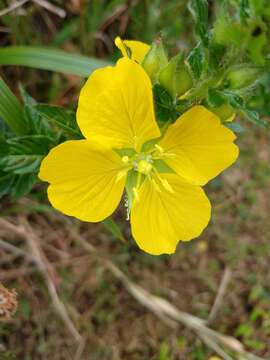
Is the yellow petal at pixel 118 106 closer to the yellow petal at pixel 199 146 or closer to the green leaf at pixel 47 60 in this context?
the yellow petal at pixel 199 146

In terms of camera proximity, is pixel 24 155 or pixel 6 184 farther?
pixel 6 184

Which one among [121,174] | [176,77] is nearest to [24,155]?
[121,174]

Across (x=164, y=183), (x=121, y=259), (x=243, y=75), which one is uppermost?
(x=243, y=75)

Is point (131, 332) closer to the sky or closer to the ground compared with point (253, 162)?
closer to the ground

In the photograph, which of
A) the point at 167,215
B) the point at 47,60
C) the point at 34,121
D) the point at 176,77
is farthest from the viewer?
the point at 47,60

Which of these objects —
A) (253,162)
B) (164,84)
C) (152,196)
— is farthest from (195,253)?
(164,84)

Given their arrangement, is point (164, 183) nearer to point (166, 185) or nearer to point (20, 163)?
point (166, 185)

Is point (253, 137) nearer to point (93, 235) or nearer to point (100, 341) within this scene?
point (93, 235)
